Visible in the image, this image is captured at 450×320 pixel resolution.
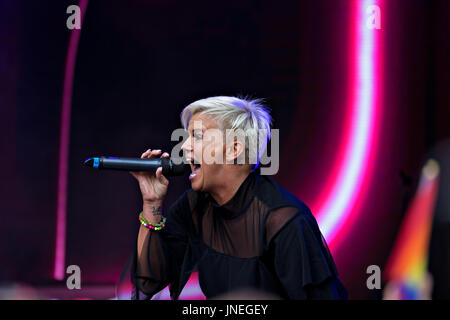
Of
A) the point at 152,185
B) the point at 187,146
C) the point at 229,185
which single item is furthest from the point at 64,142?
the point at 229,185

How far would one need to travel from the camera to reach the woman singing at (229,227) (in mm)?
1510

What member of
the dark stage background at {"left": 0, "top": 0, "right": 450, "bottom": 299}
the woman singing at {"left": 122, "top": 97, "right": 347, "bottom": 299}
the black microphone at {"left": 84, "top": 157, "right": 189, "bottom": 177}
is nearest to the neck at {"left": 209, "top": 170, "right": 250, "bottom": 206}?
the woman singing at {"left": 122, "top": 97, "right": 347, "bottom": 299}

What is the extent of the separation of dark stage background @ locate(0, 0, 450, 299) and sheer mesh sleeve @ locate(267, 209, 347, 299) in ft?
4.12

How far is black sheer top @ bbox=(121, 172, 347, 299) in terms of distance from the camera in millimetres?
1492

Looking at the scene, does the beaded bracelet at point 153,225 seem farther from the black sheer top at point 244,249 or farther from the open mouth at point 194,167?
the open mouth at point 194,167

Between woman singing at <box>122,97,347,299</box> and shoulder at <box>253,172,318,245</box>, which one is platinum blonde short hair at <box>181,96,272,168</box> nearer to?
woman singing at <box>122,97,347,299</box>

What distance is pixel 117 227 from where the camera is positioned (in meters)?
2.78

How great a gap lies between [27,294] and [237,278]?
1731 millimetres

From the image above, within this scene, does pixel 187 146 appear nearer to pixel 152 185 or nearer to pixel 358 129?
pixel 152 185

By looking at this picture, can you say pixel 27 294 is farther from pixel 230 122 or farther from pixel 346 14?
pixel 346 14

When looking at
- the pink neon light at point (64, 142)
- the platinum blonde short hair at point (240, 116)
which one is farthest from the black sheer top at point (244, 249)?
the pink neon light at point (64, 142)

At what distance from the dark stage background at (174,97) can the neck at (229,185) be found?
3.74 feet

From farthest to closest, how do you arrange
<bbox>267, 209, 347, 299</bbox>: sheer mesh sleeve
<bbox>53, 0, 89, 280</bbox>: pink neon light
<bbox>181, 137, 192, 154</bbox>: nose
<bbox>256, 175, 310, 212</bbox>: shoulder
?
<bbox>53, 0, 89, 280</bbox>: pink neon light, <bbox>181, 137, 192, 154</bbox>: nose, <bbox>256, 175, 310, 212</bbox>: shoulder, <bbox>267, 209, 347, 299</bbox>: sheer mesh sleeve

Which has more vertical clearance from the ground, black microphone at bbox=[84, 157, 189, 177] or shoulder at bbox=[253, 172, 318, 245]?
black microphone at bbox=[84, 157, 189, 177]
